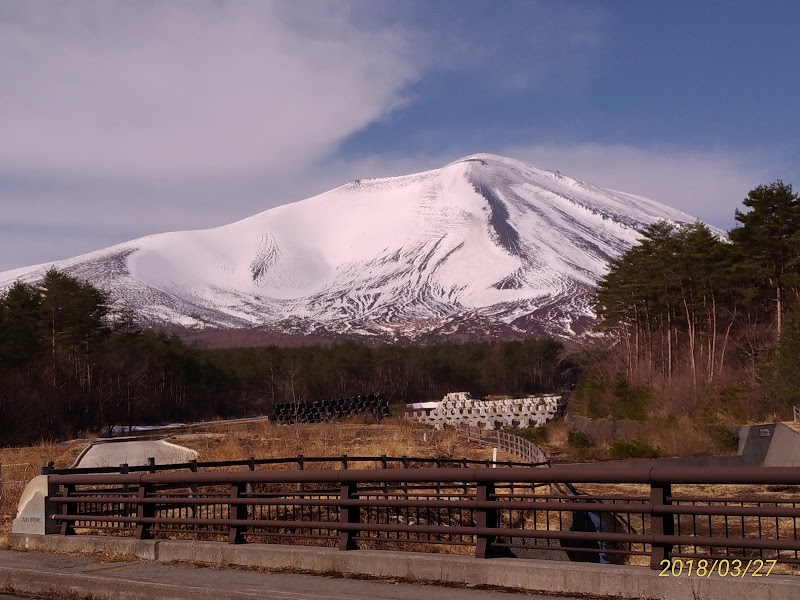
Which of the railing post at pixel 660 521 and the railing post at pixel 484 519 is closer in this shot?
the railing post at pixel 660 521

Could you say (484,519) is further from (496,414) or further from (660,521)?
(496,414)

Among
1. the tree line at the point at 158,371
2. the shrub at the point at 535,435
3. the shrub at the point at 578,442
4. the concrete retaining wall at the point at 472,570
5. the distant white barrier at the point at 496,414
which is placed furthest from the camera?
the distant white barrier at the point at 496,414

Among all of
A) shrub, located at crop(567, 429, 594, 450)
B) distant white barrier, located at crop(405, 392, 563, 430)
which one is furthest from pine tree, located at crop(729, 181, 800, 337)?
distant white barrier, located at crop(405, 392, 563, 430)

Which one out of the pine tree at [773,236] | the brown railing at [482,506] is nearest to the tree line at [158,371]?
the pine tree at [773,236]

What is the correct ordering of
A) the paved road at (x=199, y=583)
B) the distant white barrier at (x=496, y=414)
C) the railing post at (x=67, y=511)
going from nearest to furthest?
the paved road at (x=199, y=583)
the railing post at (x=67, y=511)
the distant white barrier at (x=496, y=414)

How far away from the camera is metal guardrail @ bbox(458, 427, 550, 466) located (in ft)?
136

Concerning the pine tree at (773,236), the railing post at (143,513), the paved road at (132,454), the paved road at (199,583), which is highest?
the pine tree at (773,236)

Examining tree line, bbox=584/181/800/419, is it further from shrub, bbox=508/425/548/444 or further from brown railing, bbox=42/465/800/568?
brown railing, bbox=42/465/800/568

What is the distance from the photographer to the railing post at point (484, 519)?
11336mm

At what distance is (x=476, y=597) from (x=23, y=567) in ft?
22.3

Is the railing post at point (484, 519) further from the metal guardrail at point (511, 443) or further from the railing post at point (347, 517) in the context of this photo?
the metal guardrail at point (511, 443)

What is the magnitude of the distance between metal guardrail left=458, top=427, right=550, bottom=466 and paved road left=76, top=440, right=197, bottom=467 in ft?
47.3

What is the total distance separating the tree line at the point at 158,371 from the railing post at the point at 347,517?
63251mm

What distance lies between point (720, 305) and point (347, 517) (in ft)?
214
